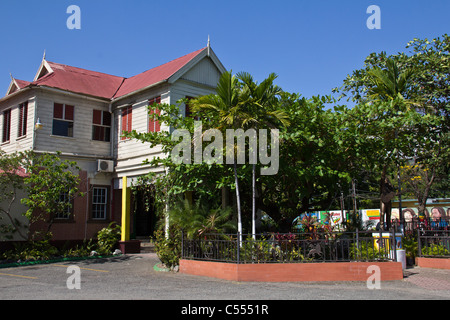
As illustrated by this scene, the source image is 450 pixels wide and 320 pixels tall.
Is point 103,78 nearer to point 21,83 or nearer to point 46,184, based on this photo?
point 21,83

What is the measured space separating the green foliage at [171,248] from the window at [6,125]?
426 inches

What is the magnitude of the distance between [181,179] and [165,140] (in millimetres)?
1313

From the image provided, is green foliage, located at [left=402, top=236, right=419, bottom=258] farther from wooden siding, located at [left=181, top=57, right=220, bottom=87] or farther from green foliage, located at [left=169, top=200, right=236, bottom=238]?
wooden siding, located at [left=181, top=57, right=220, bottom=87]

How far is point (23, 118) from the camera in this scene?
18969mm

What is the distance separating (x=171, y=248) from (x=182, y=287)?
3.55 metres

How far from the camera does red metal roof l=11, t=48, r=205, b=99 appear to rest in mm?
18641

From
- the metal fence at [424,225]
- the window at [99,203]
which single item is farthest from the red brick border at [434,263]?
the window at [99,203]

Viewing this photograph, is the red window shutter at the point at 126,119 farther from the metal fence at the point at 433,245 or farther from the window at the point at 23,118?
the metal fence at the point at 433,245

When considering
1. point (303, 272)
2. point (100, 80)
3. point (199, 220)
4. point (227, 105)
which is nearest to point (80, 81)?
point (100, 80)

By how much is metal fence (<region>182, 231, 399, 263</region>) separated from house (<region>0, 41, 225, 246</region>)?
21.6 ft

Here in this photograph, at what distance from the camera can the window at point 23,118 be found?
61.7ft
